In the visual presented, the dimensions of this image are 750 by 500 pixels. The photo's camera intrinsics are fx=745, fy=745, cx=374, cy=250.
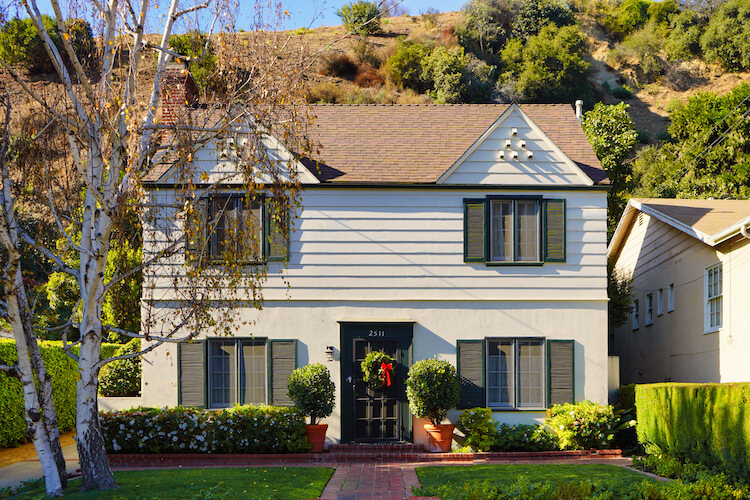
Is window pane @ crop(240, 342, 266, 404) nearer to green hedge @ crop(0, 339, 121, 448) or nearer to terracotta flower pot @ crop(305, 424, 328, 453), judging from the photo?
terracotta flower pot @ crop(305, 424, 328, 453)

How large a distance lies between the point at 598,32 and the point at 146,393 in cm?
6120

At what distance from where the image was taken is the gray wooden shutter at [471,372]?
16.0 m

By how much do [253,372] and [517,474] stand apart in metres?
6.41

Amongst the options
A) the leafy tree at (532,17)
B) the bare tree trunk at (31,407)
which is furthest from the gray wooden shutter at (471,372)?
the leafy tree at (532,17)

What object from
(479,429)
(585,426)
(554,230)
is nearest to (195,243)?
(479,429)

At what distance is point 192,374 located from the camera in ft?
52.6

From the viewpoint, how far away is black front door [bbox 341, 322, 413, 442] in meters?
16.1

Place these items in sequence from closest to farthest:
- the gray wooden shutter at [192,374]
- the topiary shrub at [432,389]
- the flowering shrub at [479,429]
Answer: the topiary shrub at [432,389] < the flowering shrub at [479,429] < the gray wooden shutter at [192,374]

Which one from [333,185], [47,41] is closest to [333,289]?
[333,185]

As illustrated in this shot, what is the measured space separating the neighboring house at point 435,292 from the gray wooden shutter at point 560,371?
0.10 ft

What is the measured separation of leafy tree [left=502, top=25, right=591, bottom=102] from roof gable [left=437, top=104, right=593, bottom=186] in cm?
3360

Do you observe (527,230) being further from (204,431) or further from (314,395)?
(204,431)

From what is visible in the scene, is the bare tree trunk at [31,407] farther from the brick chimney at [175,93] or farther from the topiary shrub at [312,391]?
the topiary shrub at [312,391]

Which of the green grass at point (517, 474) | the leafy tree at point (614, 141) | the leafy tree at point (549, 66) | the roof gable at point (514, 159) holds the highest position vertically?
the leafy tree at point (549, 66)
